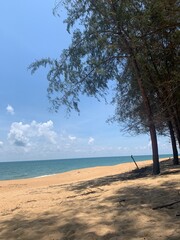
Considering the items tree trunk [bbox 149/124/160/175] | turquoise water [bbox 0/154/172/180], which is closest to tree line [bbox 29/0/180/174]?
tree trunk [bbox 149/124/160/175]

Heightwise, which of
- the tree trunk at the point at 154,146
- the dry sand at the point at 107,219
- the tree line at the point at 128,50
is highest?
the tree line at the point at 128,50

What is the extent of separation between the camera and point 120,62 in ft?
48.5

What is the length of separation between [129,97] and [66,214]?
10982mm

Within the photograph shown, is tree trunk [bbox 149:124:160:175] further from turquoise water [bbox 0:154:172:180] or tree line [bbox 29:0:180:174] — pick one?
turquoise water [bbox 0:154:172:180]

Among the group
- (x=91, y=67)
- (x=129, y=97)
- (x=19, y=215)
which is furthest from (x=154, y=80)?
(x=19, y=215)

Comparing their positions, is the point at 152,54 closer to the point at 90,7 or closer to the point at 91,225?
the point at 90,7

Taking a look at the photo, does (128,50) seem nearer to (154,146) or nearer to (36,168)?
(154,146)

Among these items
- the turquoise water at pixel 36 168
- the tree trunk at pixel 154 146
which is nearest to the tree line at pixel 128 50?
the tree trunk at pixel 154 146

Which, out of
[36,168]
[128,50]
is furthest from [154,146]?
[36,168]

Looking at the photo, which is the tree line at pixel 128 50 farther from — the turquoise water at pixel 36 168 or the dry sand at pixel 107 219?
the turquoise water at pixel 36 168

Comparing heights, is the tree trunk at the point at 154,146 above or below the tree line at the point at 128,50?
below

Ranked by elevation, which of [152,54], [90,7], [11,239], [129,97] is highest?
[90,7]

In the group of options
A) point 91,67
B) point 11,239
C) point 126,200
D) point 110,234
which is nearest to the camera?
point 110,234

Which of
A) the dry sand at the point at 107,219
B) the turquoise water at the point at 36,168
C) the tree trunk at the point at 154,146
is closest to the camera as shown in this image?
the dry sand at the point at 107,219
